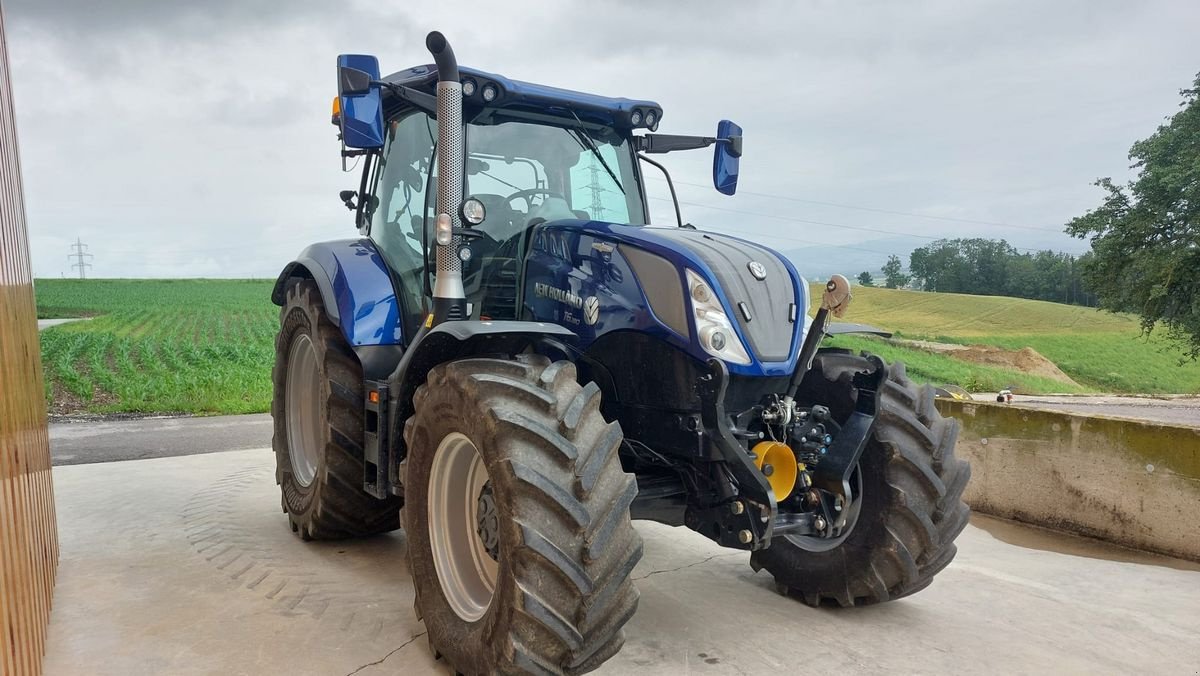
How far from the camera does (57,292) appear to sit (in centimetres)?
4172

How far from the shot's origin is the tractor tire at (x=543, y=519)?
276 cm

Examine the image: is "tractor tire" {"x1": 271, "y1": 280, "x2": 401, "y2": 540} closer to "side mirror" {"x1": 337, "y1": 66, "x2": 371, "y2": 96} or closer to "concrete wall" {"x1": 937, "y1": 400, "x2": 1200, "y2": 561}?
"side mirror" {"x1": 337, "y1": 66, "x2": 371, "y2": 96}

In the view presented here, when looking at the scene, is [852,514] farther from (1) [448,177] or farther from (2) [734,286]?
(1) [448,177]

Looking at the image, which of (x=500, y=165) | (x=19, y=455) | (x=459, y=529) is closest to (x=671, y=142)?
(x=500, y=165)

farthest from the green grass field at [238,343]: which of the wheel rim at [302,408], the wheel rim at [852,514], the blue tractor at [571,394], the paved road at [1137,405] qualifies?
the wheel rim at [852,514]

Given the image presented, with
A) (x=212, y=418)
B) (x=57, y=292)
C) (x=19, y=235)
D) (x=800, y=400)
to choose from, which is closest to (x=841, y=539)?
(x=800, y=400)

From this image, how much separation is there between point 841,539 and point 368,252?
2.96 metres

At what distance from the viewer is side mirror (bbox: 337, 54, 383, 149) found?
3.64 m

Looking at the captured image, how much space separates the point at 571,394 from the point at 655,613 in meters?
1.47

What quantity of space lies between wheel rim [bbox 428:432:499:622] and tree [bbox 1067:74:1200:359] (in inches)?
1113

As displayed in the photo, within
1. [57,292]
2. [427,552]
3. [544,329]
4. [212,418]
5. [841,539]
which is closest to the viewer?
[544,329]

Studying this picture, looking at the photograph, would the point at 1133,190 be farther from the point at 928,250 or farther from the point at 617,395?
the point at 928,250

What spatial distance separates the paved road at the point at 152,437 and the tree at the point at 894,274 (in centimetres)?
8531

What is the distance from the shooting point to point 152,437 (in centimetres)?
945
